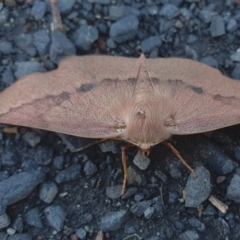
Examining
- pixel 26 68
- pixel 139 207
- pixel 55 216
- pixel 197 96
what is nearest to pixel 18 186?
pixel 55 216

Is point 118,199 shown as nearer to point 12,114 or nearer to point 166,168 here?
point 166,168

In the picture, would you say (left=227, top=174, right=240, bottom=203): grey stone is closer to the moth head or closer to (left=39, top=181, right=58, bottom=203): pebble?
the moth head

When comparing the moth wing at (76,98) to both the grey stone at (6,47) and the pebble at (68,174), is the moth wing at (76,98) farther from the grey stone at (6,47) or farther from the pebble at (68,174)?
the grey stone at (6,47)

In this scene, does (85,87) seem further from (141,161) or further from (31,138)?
(141,161)

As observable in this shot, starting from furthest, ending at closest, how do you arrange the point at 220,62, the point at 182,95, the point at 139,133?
the point at 220,62 → the point at 182,95 → the point at 139,133

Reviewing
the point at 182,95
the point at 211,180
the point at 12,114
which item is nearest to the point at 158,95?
the point at 182,95

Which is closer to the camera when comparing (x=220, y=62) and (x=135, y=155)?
(x=135, y=155)
